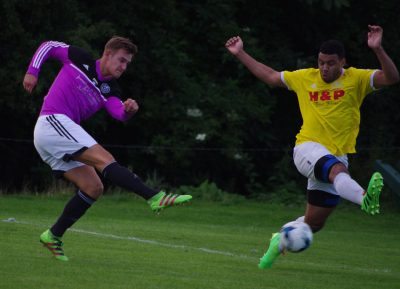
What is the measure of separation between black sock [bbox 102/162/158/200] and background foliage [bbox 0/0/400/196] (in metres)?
11.8

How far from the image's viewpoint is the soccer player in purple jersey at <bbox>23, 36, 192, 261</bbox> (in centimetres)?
984

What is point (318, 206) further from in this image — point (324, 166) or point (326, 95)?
point (326, 95)

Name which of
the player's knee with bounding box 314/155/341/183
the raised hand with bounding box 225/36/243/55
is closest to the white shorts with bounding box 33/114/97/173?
the raised hand with bounding box 225/36/243/55

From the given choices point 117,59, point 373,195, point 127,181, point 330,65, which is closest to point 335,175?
point 373,195

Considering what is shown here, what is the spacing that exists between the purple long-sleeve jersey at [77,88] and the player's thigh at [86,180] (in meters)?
0.49

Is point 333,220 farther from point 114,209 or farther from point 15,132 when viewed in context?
point 15,132

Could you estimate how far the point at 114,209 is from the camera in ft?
63.2

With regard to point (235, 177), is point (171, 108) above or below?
above

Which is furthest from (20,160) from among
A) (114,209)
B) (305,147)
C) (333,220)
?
(305,147)

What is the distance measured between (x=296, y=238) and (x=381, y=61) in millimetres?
1801

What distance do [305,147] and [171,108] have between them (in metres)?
13.6

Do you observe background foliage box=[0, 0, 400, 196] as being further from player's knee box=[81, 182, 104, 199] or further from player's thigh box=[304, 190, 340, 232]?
player's knee box=[81, 182, 104, 199]

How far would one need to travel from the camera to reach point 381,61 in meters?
9.84

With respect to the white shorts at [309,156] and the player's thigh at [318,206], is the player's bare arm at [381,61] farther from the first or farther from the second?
the player's thigh at [318,206]
